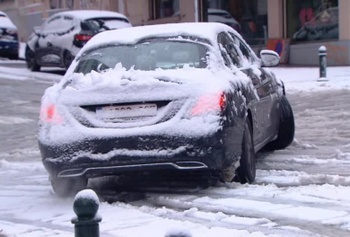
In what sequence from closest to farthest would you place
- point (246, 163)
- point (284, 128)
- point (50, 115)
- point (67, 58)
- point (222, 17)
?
1. point (50, 115)
2. point (246, 163)
3. point (284, 128)
4. point (67, 58)
5. point (222, 17)

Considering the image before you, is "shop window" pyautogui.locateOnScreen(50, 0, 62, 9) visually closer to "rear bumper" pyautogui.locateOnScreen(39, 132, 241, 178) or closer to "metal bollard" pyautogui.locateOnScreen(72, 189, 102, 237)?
"rear bumper" pyautogui.locateOnScreen(39, 132, 241, 178)

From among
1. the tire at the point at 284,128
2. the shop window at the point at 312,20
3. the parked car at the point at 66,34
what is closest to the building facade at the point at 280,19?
the shop window at the point at 312,20

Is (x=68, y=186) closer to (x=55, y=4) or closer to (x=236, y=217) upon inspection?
(x=236, y=217)

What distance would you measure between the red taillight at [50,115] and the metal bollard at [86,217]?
3441 millimetres

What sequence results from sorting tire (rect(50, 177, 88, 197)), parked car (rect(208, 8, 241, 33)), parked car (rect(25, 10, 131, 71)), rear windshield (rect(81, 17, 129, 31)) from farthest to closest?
parked car (rect(208, 8, 241, 33))
rear windshield (rect(81, 17, 129, 31))
parked car (rect(25, 10, 131, 71))
tire (rect(50, 177, 88, 197))

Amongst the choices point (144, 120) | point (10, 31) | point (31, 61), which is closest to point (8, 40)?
point (10, 31)

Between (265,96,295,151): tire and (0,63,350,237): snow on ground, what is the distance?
0.46ft

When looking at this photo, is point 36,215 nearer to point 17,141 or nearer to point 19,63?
point 17,141

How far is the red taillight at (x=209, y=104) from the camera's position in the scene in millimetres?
7267

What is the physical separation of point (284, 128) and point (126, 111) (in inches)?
133

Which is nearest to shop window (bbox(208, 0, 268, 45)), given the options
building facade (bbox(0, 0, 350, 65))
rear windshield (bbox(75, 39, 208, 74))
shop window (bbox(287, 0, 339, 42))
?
building facade (bbox(0, 0, 350, 65))

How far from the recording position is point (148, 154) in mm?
7250

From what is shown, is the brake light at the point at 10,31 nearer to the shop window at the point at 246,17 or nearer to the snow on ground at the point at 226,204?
the shop window at the point at 246,17

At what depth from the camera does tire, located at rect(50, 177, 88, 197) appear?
779 cm
